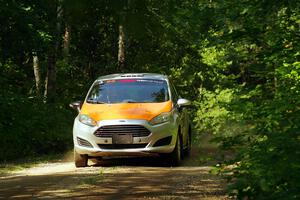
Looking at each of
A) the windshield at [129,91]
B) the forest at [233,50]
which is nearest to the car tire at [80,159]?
the windshield at [129,91]

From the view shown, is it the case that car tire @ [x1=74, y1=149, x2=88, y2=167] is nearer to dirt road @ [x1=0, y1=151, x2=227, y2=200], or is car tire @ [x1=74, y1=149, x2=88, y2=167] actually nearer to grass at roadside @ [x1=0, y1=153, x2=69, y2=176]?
dirt road @ [x1=0, y1=151, x2=227, y2=200]

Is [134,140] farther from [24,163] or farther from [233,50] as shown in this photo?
[24,163]

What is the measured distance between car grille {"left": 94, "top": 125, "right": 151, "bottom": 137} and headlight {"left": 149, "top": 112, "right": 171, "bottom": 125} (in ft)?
0.69

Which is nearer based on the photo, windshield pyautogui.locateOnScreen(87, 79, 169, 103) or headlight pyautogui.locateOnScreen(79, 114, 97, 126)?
headlight pyautogui.locateOnScreen(79, 114, 97, 126)

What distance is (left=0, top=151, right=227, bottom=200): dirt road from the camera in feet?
25.9

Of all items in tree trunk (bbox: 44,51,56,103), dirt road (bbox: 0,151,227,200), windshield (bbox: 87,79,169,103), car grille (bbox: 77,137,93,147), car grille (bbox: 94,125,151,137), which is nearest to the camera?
dirt road (bbox: 0,151,227,200)

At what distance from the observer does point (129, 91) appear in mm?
11805

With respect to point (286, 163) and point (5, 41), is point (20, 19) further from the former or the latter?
point (286, 163)

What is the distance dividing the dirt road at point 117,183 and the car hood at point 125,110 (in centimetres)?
96

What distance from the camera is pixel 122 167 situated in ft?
35.3

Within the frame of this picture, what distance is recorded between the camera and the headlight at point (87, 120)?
1081 centimetres

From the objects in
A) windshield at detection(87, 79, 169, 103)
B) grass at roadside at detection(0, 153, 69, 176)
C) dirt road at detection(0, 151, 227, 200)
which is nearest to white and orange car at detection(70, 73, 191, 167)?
windshield at detection(87, 79, 169, 103)

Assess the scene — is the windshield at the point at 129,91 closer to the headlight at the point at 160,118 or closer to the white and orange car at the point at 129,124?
the white and orange car at the point at 129,124

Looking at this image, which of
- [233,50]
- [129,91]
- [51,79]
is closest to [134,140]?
[129,91]
